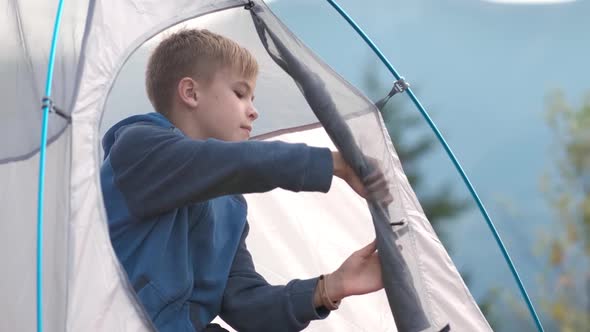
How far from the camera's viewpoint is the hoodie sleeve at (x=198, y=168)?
1.55 metres

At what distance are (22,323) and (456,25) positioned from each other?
887cm

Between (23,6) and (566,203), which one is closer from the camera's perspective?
(23,6)

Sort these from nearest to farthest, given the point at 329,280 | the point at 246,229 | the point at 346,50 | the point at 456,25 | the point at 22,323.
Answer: the point at 22,323, the point at 329,280, the point at 246,229, the point at 346,50, the point at 456,25

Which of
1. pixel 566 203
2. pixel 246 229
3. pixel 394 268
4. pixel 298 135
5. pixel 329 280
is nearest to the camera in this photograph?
pixel 394 268

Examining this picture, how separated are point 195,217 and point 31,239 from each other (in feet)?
1.22

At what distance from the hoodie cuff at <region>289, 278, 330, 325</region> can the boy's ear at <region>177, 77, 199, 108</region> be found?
367 millimetres

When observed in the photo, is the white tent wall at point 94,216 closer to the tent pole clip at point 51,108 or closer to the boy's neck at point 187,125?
the tent pole clip at point 51,108

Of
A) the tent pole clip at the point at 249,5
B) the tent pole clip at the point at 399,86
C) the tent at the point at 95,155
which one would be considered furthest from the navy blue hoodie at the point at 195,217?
the tent pole clip at the point at 399,86

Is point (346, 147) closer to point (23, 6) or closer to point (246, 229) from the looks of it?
point (246, 229)

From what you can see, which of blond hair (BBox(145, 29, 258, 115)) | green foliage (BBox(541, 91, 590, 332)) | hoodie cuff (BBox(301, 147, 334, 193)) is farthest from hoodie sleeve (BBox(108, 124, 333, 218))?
green foliage (BBox(541, 91, 590, 332))

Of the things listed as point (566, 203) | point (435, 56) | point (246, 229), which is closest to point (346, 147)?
point (246, 229)

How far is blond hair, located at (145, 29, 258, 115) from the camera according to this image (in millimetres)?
1881

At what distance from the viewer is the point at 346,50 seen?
9.19 metres

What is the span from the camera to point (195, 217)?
6.18 feet
